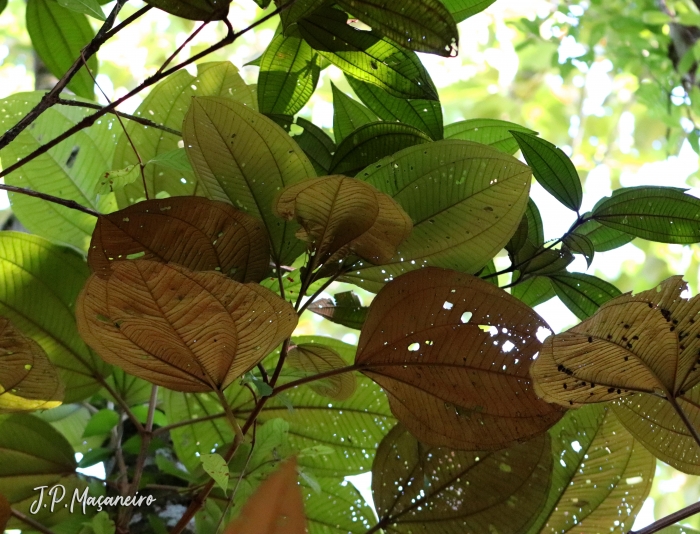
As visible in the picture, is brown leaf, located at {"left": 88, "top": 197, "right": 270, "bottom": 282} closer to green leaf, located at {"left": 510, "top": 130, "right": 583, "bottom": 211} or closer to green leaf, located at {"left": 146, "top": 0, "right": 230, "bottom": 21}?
green leaf, located at {"left": 146, "top": 0, "right": 230, "bottom": 21}

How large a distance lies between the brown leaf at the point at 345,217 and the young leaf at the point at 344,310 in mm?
124

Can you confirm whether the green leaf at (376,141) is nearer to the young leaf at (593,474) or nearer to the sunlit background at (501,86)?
the young leaf at (593,474)

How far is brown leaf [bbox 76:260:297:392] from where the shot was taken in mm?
464

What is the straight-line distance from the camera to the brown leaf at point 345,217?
1.69ft

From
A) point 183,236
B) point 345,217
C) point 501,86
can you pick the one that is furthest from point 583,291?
point 501,86

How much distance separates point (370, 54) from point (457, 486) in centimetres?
45

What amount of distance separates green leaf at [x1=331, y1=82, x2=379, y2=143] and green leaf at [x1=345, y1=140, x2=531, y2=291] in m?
0.22

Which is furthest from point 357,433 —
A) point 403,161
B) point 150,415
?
point 403,161

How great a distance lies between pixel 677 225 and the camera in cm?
67

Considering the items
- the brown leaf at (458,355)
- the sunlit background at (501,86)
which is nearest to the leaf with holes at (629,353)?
the brown leaf at (458,355)

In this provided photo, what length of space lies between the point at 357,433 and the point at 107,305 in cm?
39

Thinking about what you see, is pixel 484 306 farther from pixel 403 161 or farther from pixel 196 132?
pixel 196 132

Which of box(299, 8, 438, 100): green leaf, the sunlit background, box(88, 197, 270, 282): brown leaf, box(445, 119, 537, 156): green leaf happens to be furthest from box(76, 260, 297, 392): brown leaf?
the sunlit background

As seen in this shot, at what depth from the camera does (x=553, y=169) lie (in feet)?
2.28
